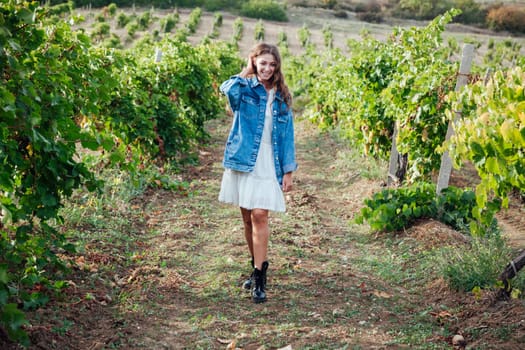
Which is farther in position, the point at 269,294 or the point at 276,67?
the point at 269,294

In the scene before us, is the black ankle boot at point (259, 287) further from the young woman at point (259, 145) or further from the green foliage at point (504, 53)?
→ the green foliage at point (504, 53)

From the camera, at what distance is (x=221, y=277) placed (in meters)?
4.17

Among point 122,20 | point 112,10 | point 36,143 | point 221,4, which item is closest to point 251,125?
point 36,143

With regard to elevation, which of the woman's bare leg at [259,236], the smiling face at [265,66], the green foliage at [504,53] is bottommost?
the green foliage at [504,53]

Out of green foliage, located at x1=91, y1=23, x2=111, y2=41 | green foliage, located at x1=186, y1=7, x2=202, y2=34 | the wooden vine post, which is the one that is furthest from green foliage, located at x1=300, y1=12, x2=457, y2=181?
green foliage, located at x1=186, y1=7, x2=202, y2=34

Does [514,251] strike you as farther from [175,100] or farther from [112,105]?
[175,100]

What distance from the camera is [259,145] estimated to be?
375 centimetres

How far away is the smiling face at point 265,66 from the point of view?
3.69m

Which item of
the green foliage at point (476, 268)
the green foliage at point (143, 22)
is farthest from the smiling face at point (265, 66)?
the green foliage at point (143, 22)

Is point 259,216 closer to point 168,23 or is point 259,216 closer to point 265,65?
point 265,65

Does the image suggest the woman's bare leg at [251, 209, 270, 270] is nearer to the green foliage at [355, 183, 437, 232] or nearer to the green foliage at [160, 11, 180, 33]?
the green foliage at [355, 183, 437, 232]

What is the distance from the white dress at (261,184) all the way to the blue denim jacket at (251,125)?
4 cm

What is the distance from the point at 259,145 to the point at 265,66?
1.68 ft

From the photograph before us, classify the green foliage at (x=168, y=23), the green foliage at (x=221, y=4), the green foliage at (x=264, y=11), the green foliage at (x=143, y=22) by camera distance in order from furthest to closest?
the green foliage at (x=221, y=4), the green foliage at (x=264, y=11), the green foliage at (x=143, y=22), the green foliage at (x=168, y=23)
